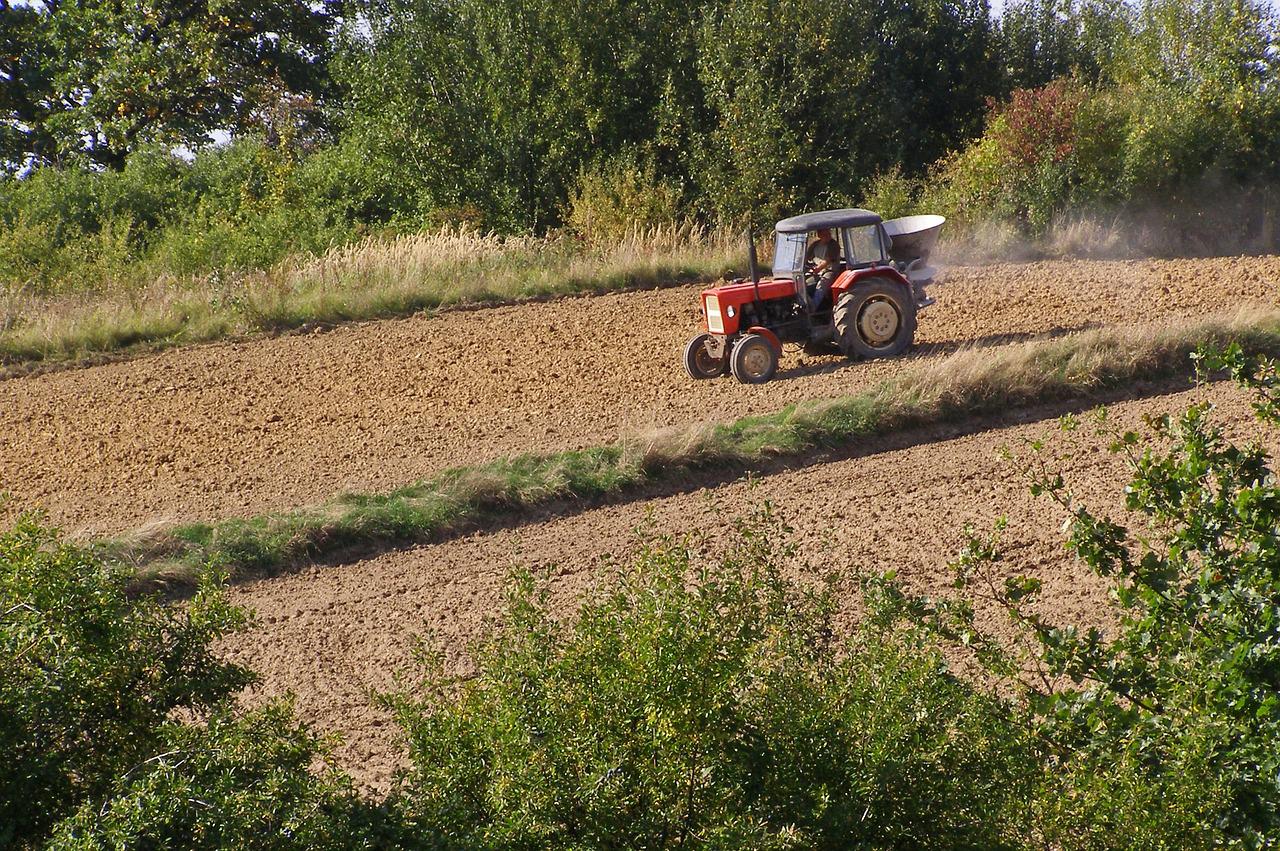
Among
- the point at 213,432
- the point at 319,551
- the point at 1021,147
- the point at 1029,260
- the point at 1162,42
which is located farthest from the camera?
the point at 1162,42

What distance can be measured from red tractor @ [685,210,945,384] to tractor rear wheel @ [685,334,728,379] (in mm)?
11

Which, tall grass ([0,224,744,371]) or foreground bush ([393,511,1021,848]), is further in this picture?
tall grass ([0,224,744,371])

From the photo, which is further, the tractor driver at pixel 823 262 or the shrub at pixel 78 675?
the tractor driver at pixel 823 262

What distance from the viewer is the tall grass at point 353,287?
16484mm

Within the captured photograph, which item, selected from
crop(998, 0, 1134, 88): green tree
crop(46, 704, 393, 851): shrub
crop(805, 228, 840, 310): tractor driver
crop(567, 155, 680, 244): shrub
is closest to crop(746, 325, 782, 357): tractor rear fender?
crop(805, 228, 840, 310): tractor driver

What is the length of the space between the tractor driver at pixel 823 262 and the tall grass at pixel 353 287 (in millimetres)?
5343

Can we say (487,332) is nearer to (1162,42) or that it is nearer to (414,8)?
(414,8)

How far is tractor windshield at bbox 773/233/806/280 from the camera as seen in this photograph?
45.0ft

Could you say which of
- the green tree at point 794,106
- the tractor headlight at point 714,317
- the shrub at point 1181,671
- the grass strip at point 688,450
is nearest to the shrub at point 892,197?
the green tree at point 794,106

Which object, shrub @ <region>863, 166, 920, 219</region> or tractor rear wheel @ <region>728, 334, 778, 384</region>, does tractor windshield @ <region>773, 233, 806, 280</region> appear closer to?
tractor rear wheel @ <region>728, 334, 778, 384</region>

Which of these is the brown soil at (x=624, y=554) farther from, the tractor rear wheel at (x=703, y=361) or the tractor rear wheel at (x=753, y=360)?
the tractor rear wheel at (x=703, y=361)

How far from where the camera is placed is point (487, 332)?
16.5m

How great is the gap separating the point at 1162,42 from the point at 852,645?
22.3 metres

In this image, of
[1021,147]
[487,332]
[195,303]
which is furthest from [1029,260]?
[195,303]
